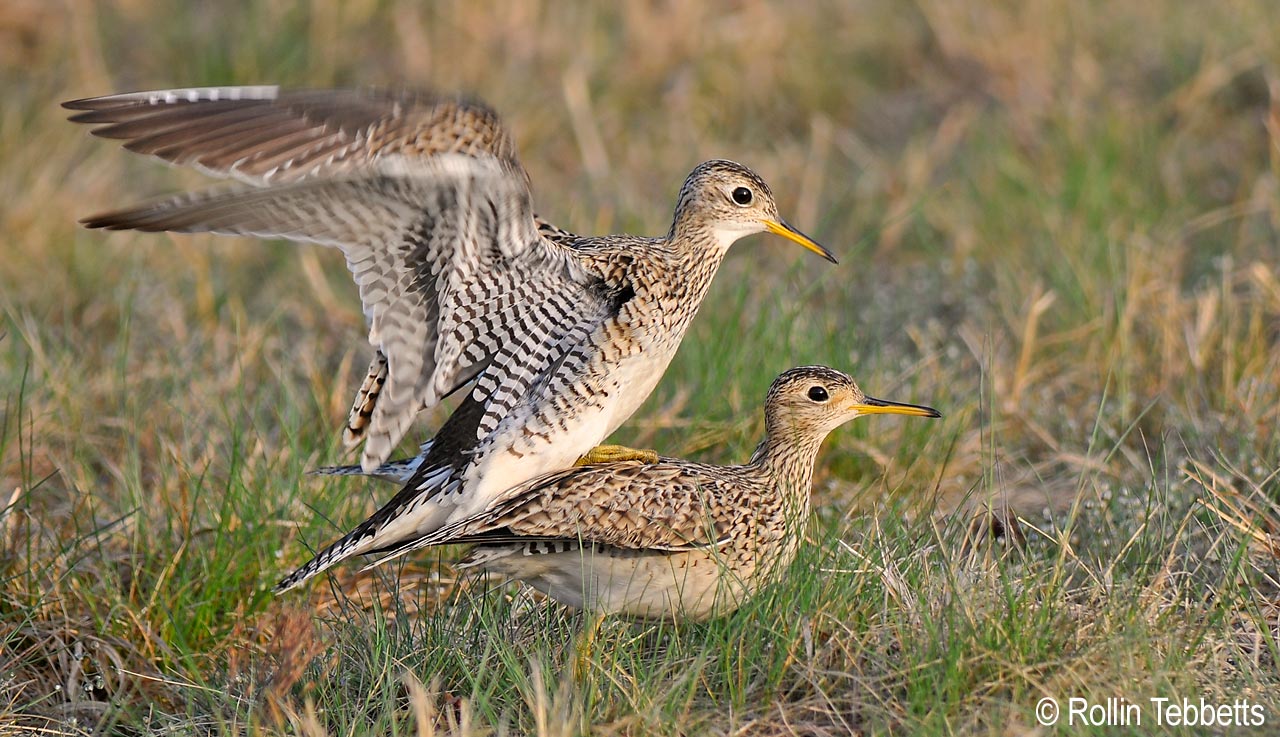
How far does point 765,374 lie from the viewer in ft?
21.4

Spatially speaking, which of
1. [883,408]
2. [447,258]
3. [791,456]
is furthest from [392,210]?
[883,408]

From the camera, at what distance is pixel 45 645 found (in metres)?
5.34

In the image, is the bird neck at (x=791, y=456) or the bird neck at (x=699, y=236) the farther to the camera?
the bird neck at (x=699, y=236)

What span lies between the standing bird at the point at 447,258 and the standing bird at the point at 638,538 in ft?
0.55

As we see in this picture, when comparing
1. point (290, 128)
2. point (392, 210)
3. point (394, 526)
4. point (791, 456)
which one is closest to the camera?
point (290, 128)

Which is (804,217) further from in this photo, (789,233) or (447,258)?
(447,258)

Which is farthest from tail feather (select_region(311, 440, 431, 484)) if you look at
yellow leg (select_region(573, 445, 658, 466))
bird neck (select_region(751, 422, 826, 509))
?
bird neck (select_region(751, 422, 826, 509))

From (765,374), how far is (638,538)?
1.73 m

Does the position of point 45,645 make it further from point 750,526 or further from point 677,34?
point 677,34

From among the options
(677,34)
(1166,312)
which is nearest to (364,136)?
(1166,312)

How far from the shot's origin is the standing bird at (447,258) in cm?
451

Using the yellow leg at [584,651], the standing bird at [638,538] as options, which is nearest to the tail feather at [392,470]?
the standing bird at [638,538]

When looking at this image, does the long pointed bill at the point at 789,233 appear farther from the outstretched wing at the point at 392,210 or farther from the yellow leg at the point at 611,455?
the yellow leg at the point at 611,455

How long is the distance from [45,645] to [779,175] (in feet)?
17.2
